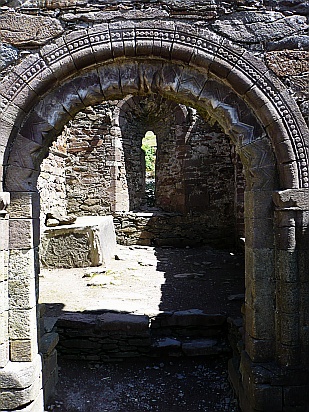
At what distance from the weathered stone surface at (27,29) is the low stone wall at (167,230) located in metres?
8.02

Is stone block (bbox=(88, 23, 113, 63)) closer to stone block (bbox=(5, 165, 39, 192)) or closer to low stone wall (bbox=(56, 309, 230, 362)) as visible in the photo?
stone block (bbox=(5, 165, 39, 192))

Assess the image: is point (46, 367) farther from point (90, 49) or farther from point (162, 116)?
point (162, 116)

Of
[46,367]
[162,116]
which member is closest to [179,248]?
[162,116]

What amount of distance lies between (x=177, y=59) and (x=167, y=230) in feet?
26.8

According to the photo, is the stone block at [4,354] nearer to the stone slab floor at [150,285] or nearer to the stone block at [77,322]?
the stone block at [77,322]

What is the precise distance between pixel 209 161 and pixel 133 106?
9.27 feet

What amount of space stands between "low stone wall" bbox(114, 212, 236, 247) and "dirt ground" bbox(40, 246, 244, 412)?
3.40 feet

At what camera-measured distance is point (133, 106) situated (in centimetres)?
1145

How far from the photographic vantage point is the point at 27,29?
10.5 feet

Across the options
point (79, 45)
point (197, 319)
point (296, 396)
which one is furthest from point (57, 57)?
point (197, 319)

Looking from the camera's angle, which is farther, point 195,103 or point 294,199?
point 195,103

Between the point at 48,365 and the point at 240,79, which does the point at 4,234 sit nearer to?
the point at 48,365

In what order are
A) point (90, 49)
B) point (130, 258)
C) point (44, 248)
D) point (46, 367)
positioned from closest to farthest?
point (90, 49) → point (46, 367) → point (44, 248) → point (130, 258)

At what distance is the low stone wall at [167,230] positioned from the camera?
11.1 metres
